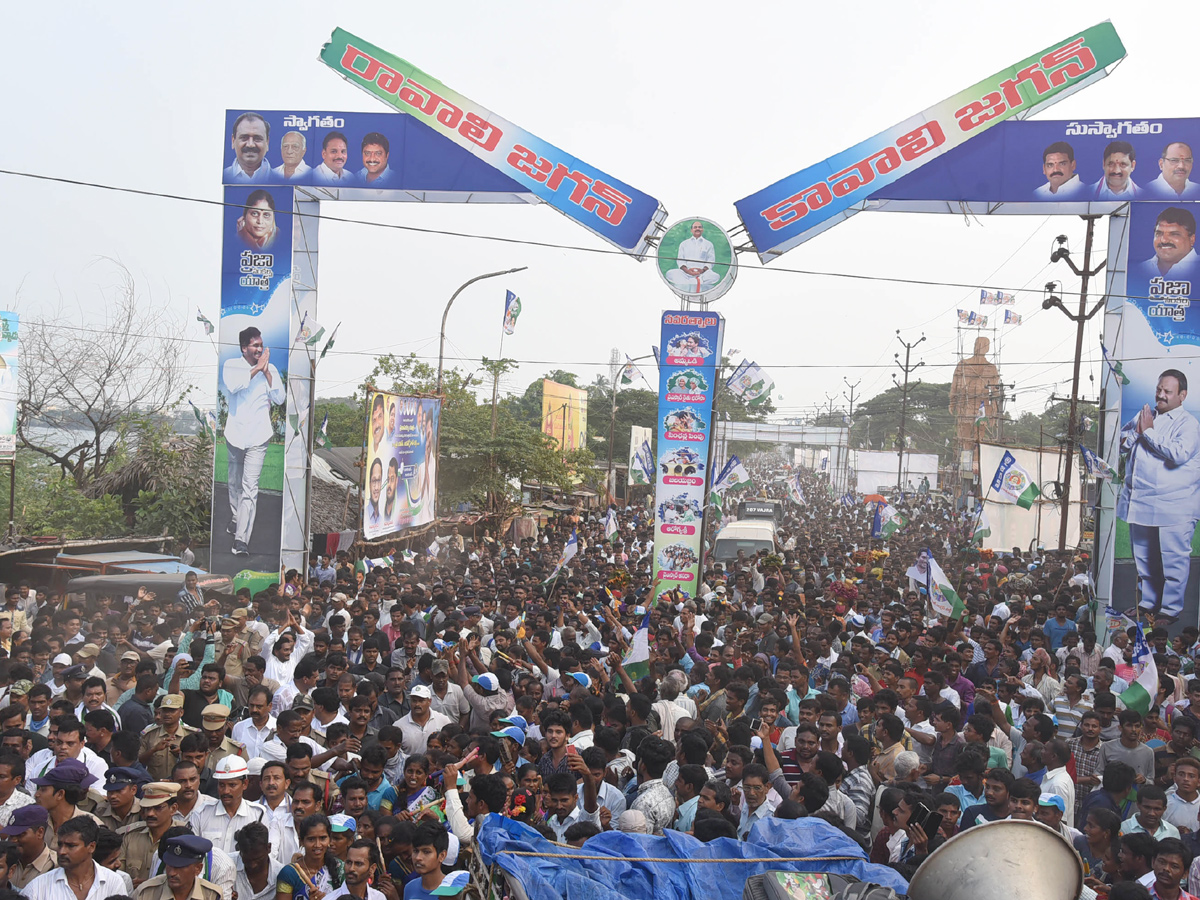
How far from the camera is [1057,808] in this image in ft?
17.9

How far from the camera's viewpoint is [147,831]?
16.1 ft

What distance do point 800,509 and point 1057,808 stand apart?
3646 centimetres

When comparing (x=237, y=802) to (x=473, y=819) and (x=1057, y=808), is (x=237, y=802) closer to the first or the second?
(x=473, y=819)

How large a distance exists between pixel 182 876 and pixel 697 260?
39.3 feet

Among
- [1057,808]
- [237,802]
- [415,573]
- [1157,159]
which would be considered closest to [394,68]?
[415,573]

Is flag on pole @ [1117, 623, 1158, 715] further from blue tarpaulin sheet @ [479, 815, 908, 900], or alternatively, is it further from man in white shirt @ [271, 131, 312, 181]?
man in white shirt @ [271, 131, 312, 181]

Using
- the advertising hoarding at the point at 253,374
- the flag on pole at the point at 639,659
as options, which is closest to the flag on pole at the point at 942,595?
the flag on pole at the point at 639,659

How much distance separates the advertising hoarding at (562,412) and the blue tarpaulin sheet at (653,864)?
117 feet

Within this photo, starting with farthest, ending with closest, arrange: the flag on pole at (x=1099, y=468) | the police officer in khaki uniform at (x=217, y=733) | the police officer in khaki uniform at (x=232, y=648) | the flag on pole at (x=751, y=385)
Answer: the flag on pole at (x=751, y=385) < the flag on pole at (x=1099, y=468) < the police officer in khaki uniform at (x=232, y=648) < the police officer in khaki uniform at (x=217, y=733)

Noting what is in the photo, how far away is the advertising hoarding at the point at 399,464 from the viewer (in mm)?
16984

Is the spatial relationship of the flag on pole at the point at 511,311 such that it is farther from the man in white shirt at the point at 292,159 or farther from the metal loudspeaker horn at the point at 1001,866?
the metal loudspeaker horn at the point at 1001,866

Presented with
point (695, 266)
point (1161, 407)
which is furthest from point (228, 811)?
point (1161, 407)

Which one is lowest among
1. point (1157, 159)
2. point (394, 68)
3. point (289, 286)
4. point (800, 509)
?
point (800, 509)

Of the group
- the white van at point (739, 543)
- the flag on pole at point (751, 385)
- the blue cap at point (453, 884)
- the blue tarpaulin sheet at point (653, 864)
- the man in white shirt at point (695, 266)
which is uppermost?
the man in white shirt at point (695, 266)
